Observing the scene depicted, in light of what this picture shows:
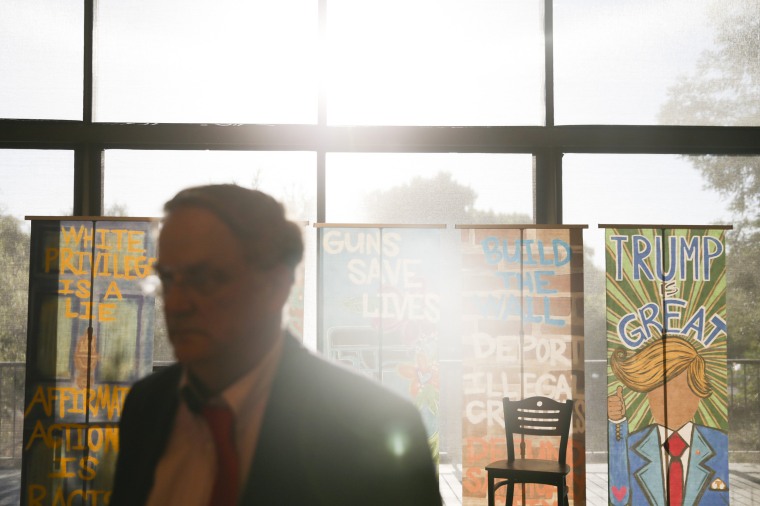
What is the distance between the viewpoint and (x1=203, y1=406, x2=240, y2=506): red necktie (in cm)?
85

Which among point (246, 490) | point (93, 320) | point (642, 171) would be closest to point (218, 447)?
point (246, 490)

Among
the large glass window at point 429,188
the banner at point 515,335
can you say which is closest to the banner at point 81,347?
the large glass window at point 429,188

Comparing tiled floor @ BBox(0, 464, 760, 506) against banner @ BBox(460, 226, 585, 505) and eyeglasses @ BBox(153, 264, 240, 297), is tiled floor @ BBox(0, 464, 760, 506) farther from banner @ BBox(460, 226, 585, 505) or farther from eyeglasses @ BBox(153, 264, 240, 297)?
eyeglasses @ BBox(153, 264, 240, 297)

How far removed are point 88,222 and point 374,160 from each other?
6.31 feet

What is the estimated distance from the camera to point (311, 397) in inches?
34.3

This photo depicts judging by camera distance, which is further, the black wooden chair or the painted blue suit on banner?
the painted blue suit on banner

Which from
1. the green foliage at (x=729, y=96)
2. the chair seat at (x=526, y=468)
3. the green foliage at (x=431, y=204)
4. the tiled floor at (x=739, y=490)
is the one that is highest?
the green foliage at (x=729, y=96)

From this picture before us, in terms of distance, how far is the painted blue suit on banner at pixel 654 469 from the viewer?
420 cm

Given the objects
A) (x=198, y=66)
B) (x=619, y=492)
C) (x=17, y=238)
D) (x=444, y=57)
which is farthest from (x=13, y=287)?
(x=619, y=492)

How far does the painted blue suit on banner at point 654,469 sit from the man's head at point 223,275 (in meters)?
3.85

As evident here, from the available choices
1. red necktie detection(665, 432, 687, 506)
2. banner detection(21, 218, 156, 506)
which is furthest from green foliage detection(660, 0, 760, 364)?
banner detection(21, 218, 156, 506)

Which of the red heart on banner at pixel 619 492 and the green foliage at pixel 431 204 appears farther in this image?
the green foliage at pixel 431 204

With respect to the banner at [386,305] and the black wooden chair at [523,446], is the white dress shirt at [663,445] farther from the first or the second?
the banner at [386,305]

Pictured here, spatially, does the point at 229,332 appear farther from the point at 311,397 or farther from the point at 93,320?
the point at 93,320
